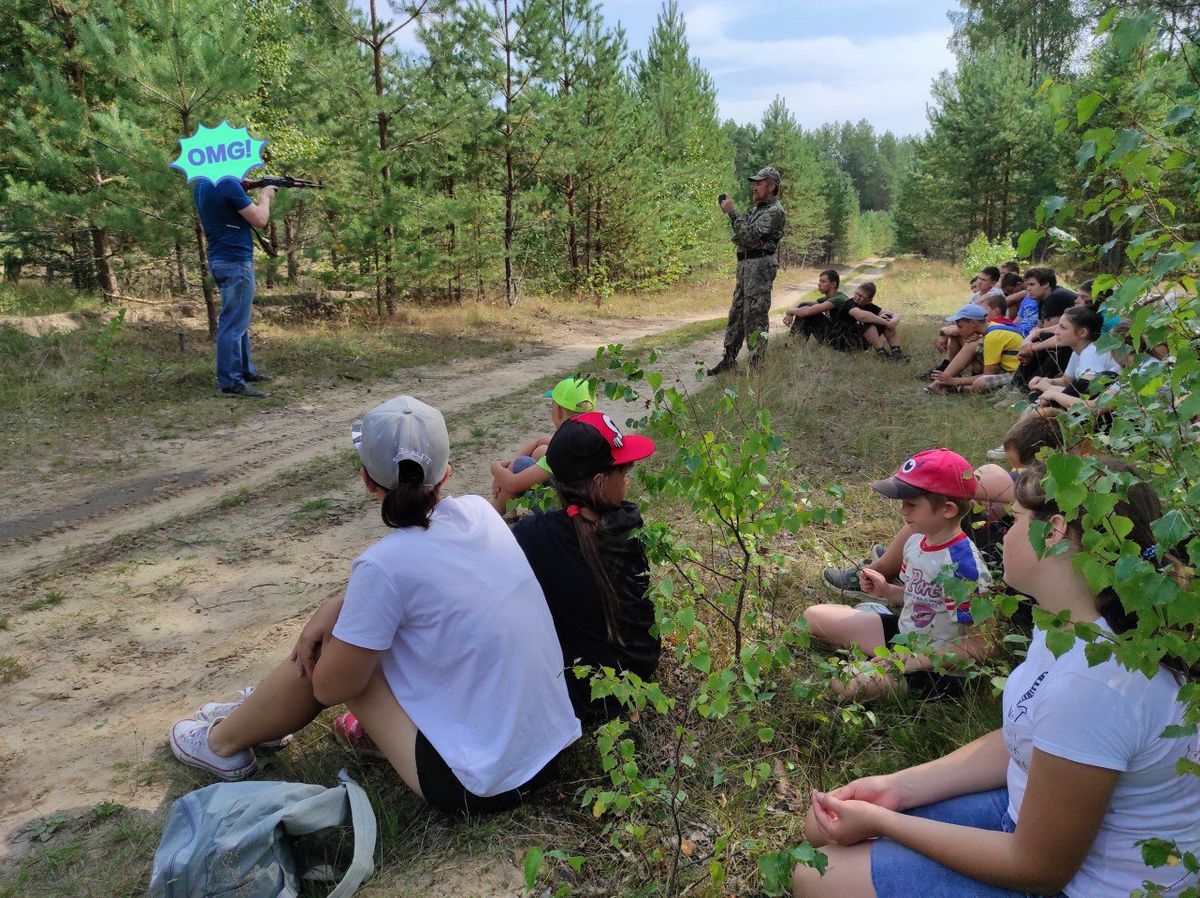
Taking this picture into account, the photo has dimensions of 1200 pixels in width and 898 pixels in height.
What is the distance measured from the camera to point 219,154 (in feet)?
22.1

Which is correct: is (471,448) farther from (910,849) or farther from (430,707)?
(910,849)

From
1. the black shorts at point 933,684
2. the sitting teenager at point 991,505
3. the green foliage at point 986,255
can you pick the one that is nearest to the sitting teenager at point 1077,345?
the sitting teenager at point 991,505

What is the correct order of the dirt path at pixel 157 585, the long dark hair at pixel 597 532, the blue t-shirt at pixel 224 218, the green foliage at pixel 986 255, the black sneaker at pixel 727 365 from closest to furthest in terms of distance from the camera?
the long dark hair at pixel 597 532
the dirt path at pixel 157 585
the blue t-shirt at pixel 224 218
the black sneaker at pixel 727 365
the green foliage at pixel 986 255

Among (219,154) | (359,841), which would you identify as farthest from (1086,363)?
(219,154)

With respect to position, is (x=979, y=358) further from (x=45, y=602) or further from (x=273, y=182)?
(x=45, y=602)

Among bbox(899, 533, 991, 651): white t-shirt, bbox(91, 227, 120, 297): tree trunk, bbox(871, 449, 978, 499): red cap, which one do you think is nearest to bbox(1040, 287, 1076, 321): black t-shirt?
bbox(871, 449, 978, 499): red cap

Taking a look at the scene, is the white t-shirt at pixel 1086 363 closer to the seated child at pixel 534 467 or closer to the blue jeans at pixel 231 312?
the seated child at pixel 534 467

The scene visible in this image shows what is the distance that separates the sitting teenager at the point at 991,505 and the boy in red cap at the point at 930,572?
0.08m

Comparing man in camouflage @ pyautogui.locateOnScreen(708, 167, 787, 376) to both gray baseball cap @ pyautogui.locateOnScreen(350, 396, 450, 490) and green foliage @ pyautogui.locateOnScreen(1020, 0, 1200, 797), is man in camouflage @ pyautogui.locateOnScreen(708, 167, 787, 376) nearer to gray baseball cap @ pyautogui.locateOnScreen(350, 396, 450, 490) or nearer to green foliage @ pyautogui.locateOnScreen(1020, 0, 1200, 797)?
gray baseball cap @ pyautogui.locateOnScreen(350, 396, 450, 490)

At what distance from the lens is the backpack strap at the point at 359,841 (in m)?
1.83

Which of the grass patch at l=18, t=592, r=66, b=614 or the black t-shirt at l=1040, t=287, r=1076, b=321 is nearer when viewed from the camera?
the grass patch at l=18, t=592, r=66, b=614

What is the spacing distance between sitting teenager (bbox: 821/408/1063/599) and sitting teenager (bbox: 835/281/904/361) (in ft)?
19.1

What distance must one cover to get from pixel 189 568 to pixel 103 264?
6.89m

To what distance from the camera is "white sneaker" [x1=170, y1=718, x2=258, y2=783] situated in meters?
2.34
